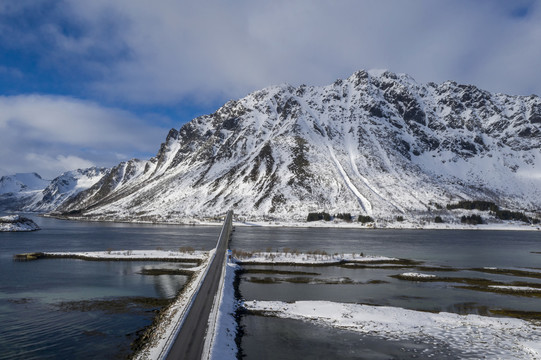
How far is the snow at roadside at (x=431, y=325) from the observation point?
32.7 metres

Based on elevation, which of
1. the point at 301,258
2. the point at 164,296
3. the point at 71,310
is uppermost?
the point at 301,258

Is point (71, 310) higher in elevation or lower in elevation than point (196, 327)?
lower

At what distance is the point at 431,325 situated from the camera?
127ft

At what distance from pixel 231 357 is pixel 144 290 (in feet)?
103

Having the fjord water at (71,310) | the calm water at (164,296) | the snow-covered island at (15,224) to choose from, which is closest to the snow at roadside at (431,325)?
the calm water at (164,296)

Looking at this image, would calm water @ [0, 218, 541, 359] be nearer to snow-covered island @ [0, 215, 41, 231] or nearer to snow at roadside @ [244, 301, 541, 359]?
snow at roadside @ [244, 301, 541, 359]

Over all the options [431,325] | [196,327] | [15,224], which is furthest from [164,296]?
[15,224]

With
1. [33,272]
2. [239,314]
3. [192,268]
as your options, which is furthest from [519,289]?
[33,272]

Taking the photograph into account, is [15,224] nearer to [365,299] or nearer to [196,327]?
[196,327]

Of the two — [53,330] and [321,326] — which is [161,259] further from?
[321,326]

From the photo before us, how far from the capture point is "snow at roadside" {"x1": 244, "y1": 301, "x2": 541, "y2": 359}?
32.7 metres

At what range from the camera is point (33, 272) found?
7081 cm

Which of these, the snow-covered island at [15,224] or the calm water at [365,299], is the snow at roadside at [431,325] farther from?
the snow-covered island at [15,224]

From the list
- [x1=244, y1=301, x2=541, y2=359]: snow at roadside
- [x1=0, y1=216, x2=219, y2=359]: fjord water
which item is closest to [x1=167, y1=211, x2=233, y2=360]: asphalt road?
[x1=0, y1=216, x2=219, y2=359]: fjord water
